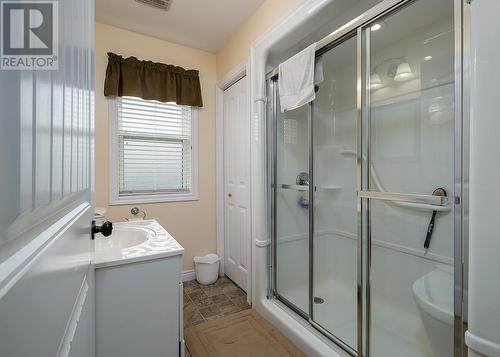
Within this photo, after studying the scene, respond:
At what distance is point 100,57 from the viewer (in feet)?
7.02

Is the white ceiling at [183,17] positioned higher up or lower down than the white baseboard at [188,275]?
higher up

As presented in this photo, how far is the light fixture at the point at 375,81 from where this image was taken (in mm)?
1503

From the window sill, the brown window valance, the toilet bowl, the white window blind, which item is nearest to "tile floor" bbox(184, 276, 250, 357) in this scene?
the window sill

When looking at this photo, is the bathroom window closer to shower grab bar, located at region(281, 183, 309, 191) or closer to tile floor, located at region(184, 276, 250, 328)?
tile floor, located at region(184, 276, 250, 328)

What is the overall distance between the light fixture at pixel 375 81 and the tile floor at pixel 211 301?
6.55 ft

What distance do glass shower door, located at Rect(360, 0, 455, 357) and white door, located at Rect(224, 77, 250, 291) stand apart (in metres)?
1.07

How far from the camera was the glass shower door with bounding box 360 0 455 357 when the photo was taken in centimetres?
136

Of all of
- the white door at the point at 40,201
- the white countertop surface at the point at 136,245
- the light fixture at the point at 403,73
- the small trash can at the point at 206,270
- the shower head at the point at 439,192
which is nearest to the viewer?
the white door at the point at 40,201

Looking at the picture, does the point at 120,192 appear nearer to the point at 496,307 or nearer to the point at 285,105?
the point at 285,105

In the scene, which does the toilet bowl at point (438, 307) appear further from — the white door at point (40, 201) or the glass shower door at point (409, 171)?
the white door at point (40, 201)

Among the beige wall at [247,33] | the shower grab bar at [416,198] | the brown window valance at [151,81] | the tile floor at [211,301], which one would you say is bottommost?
the tile floor at [211,301]

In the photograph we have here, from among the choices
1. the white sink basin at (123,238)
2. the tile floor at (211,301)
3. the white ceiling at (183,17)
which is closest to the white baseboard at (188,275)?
the tile floor at (211,301)

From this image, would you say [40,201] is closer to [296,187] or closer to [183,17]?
[296,187]

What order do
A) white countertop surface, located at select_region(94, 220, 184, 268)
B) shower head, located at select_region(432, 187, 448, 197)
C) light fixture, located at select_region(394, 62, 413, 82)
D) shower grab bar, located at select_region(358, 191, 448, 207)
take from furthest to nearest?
light fixture, located at select_region(394, 62, 413, 82), shower head, located at select_region(432, 187, 448, 197), white countertop surface, located at select_region(94, 220, 184, 268), shower grab bar, located at select_region(358, 191, 448, 207)
